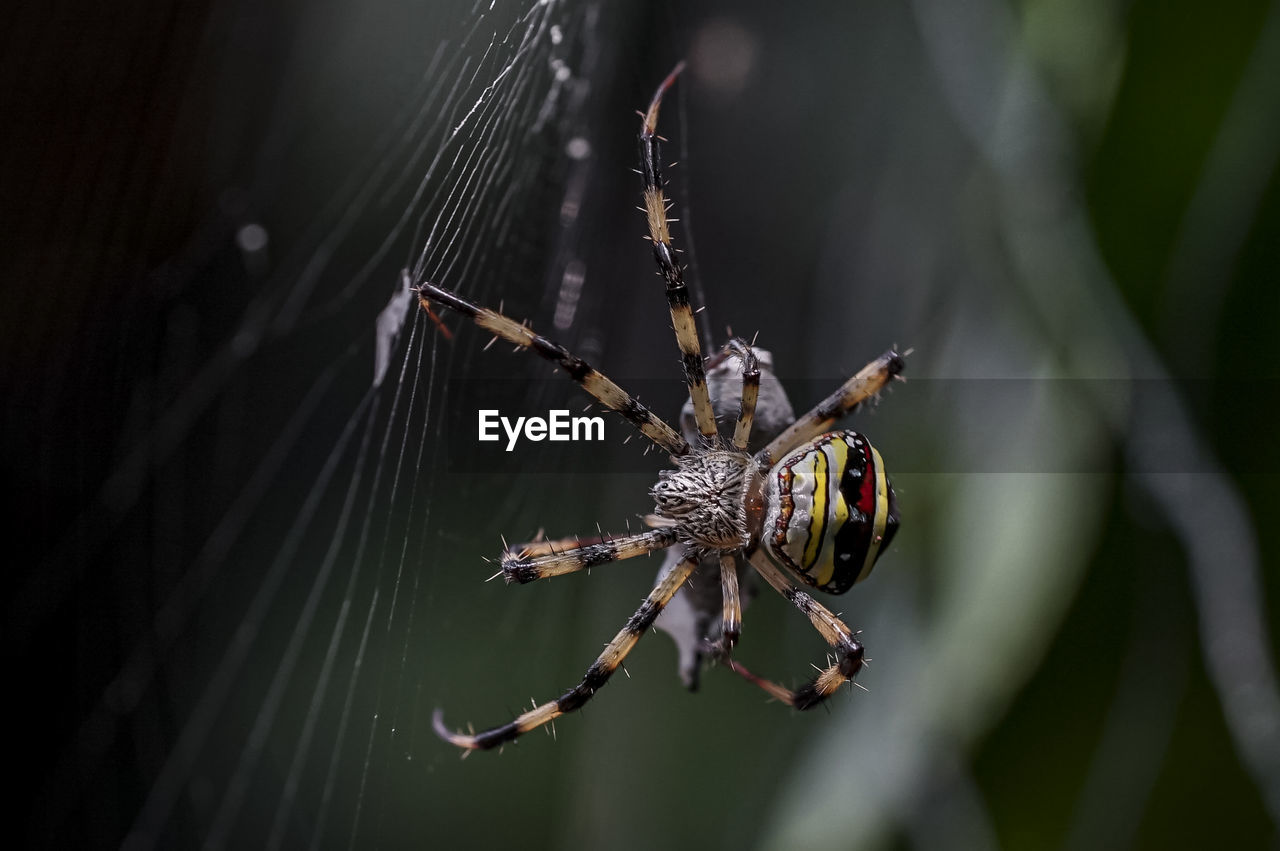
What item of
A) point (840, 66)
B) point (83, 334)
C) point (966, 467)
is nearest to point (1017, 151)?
point (840, 66)

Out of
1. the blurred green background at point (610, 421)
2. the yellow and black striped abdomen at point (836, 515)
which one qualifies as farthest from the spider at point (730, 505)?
the blurred green background at point (610, 421)

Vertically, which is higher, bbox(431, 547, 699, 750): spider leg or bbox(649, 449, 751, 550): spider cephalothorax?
bbox(649, 449, 751, 550): spider cephalothorax

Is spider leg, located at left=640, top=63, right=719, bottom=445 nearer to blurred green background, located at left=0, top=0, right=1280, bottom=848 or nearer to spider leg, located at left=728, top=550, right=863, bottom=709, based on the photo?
blurred green background, located at left=0, top=0, right=1280, bottom=848

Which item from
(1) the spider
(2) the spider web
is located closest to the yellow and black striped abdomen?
(1) the spider

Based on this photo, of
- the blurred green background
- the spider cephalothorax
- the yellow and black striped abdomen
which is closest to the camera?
the blurred green background

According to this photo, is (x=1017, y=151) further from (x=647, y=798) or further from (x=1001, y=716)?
(x=647, y=798)

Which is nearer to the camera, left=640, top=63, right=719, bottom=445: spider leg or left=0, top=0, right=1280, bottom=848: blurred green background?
left=0, top=0, right=1280, bottom=848: blurred green background

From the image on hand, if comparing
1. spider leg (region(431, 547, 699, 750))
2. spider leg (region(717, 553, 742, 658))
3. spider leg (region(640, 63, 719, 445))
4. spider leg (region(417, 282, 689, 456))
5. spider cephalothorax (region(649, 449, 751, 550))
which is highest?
spider leg (region(640, 63, 719, 445))
